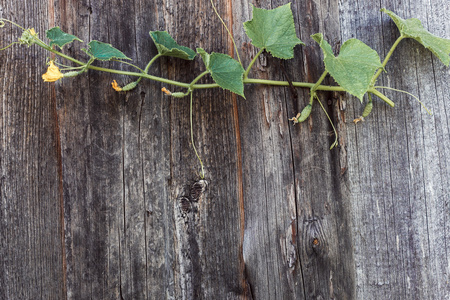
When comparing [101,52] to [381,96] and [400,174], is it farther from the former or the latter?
[400,174]

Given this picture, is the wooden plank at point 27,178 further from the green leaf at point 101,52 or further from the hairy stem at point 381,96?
the hairy stem at point 381,96

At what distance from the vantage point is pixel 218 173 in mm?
1191

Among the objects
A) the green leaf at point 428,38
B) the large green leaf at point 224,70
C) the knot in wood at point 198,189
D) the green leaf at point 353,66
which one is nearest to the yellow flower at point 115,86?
the large green leaf at point 224,70

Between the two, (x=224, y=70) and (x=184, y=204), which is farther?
(x=184, y=204)

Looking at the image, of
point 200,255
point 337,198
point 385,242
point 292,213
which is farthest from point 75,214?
point 385,242

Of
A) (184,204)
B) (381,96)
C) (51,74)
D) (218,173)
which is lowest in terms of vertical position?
(184,204)

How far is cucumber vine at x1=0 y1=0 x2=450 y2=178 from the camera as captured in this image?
3.27 ft

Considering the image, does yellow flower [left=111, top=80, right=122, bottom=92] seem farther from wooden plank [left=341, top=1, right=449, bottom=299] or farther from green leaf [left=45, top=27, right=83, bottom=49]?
wooden plank [left=341, top=1, right=449, bottom=299]

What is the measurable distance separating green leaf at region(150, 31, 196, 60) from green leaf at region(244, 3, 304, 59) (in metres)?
0.24

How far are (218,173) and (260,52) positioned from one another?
458 millimetres

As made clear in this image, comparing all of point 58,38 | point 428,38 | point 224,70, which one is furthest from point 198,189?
point 428,38

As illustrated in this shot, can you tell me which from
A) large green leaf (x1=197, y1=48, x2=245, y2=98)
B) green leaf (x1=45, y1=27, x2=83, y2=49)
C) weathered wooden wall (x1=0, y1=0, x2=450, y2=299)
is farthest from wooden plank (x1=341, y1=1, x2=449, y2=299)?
green leaf (x1=45, y1=27, x2=83, y2=49)

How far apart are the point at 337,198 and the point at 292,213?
184 mm

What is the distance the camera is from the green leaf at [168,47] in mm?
1100
